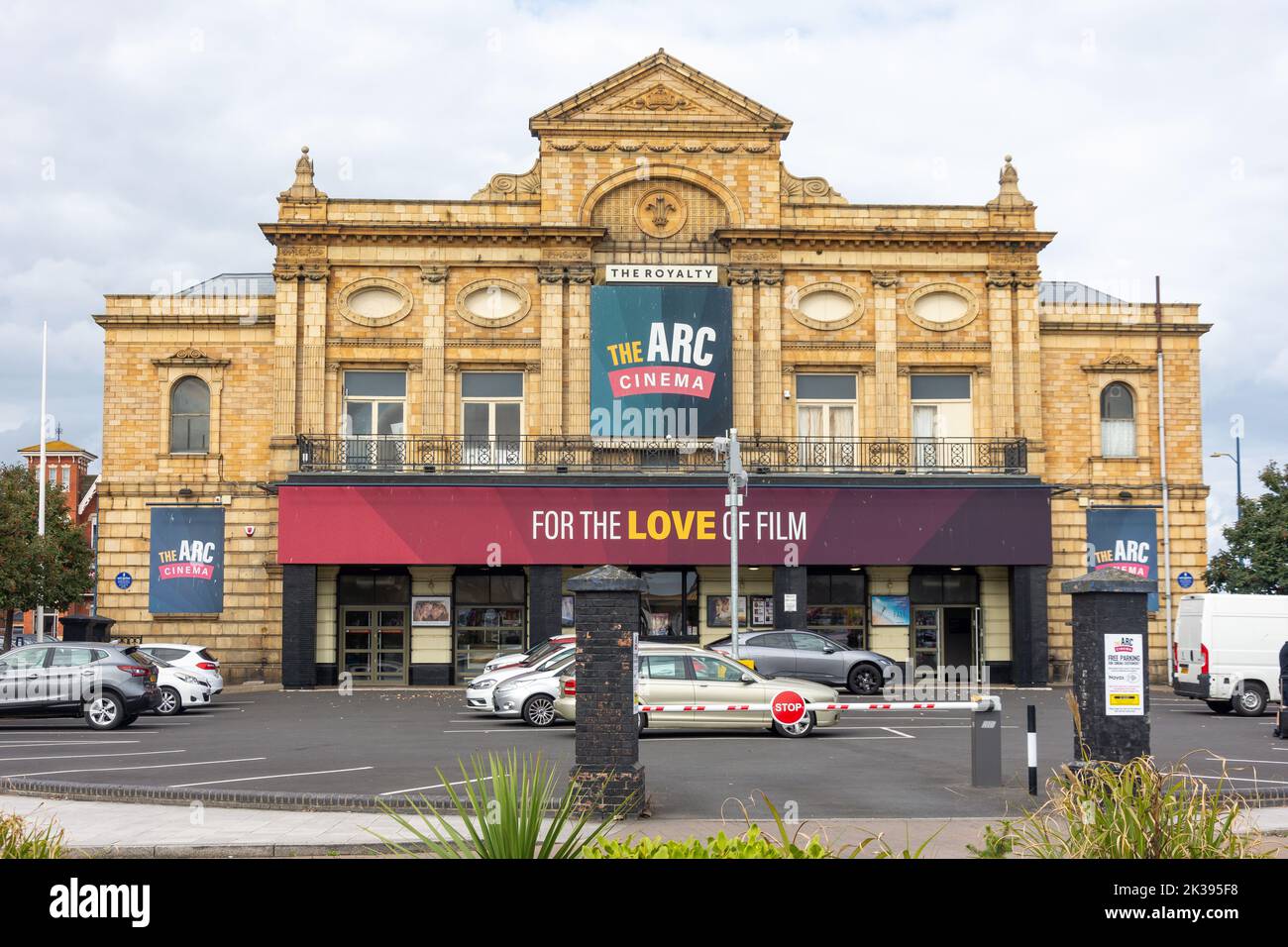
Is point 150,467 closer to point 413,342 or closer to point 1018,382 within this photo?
point 413,342

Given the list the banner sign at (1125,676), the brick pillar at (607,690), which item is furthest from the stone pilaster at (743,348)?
the brick pillar at (607,690)

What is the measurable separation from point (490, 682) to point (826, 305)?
17592 mm

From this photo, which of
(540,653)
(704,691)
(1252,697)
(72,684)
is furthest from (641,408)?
(72,684)

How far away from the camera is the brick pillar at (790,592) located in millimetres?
34719

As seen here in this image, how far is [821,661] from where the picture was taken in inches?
1168

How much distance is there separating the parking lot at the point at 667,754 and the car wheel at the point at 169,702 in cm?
29

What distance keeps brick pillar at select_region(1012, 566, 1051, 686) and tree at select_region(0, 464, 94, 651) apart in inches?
1165

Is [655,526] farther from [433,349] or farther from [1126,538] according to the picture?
[1126,538]

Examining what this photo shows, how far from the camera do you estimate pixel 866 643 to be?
36375 millimetres

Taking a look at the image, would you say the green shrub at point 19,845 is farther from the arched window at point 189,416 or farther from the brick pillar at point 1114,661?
the arched window at point 189,416

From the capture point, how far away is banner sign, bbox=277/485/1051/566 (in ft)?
113

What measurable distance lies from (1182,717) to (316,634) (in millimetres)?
22079

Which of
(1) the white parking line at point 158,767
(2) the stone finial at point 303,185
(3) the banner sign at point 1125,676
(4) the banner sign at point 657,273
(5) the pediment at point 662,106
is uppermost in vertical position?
(5) the pediment at point 662,106

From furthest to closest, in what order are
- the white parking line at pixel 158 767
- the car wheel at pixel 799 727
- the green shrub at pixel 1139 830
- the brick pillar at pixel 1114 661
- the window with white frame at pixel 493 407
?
the window with white frame at pixel 493 407
the car wheel at pixel 799 727
the white parking line at pixel 158 767
the brick pillar at pixel 1114 661
the green shrub at pixel 1139 830
